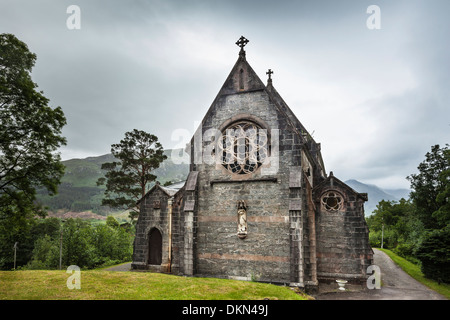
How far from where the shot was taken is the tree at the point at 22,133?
14.9 metres

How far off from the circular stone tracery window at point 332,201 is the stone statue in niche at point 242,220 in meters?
5.97

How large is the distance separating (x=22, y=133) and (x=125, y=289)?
464 inches

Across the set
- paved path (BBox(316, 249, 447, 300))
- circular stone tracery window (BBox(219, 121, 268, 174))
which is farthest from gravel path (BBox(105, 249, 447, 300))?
circular stone tracery window (BBox(219, 121, 268, 174))

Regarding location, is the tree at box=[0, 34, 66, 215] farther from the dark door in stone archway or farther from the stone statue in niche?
the stone statue in niche

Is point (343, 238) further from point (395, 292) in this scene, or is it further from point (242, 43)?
point (242, 43)

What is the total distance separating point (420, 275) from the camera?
1922 cm

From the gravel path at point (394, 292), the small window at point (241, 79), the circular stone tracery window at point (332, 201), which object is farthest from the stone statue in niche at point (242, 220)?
the small window at point (241, 79)

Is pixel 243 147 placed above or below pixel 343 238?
above

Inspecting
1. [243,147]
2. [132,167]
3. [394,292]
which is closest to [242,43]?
[243,147]

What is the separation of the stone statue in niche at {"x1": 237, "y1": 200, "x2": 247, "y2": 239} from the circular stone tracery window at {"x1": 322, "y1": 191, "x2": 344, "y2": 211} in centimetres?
597

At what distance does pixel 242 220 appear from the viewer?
14938mm

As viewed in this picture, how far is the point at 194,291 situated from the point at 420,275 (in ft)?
60.2

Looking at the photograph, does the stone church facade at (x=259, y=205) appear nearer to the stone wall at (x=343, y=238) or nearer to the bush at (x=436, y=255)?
the stone wall at (x=343, y=238)
